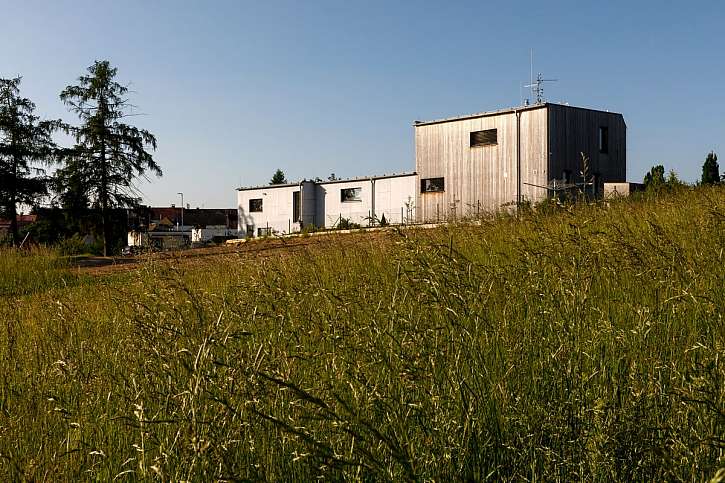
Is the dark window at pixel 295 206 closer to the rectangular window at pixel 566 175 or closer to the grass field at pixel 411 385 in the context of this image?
the rectangular window at pixel 566 175

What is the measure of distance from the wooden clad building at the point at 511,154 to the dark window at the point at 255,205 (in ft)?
49.2

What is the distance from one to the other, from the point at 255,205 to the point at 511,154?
2075cm

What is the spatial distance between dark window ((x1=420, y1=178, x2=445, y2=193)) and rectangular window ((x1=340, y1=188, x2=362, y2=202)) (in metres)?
6.21

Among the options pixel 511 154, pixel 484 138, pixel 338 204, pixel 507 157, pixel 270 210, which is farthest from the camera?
pixel 270 210

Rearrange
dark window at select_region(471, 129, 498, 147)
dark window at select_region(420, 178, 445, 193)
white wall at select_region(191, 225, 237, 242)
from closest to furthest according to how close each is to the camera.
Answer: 1. dark window at select_region(471, 129, 498, 147)
2. dark window at select_region(420, 178, 445, 193)
3. white wall at select_region(191, 225, 237, 242)

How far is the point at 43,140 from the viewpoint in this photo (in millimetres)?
34344

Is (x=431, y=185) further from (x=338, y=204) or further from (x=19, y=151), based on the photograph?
(x=19, y=151)

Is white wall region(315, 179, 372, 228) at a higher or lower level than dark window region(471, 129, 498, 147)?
lower

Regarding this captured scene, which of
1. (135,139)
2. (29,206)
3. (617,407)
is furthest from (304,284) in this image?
(29,206)

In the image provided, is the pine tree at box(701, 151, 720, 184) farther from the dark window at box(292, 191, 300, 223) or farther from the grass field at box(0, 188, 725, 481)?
the grass field at box(0, 188, 725, 481)

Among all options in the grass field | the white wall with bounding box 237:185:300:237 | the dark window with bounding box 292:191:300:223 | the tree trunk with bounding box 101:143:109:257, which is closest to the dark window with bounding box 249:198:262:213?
the white wall with bounding box 237:185:300:237

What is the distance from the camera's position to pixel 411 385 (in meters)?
2.07

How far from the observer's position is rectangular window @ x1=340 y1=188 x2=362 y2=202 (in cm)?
3444

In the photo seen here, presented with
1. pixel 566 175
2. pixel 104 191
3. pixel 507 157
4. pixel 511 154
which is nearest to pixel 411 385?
pixel 511 154
